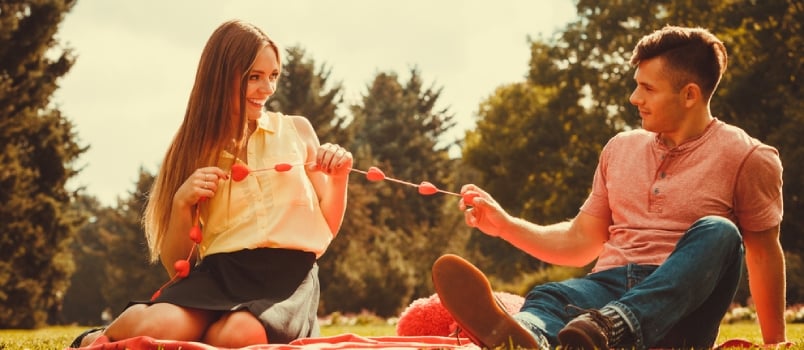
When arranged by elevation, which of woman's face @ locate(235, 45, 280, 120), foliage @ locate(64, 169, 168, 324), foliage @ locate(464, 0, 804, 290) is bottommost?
foliage @ locate(64, 169, 168, 324)

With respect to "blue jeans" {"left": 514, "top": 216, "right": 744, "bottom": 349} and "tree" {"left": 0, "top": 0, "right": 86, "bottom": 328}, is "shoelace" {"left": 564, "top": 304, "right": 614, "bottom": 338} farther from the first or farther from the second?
"tree" {"left": 0, "top": 0, "right": 86, "bottom": 328}

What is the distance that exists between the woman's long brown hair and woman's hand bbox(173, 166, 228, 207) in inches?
7.6

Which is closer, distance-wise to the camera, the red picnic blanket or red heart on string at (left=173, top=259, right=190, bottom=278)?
the red picnic blanket

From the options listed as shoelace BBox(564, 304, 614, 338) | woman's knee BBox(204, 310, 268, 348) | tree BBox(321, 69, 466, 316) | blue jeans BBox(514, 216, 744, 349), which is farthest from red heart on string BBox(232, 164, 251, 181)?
tree BBox(321, 69, 466, 316)

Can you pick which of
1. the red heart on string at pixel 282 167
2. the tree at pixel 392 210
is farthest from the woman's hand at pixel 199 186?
the tree at pixel 392 210

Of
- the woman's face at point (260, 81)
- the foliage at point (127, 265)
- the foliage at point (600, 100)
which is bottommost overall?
the foliage at point (127, 265)

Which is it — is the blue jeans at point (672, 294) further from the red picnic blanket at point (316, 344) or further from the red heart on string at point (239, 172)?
the red heart on string at point (239, 172)

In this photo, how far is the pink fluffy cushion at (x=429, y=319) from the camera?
5.41 metres

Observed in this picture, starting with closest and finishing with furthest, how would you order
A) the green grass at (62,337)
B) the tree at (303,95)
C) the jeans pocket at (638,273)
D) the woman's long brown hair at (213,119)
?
the jeans pocket at (638,273) < the woman's long brown hair at (213,119) < the green grass at (62,337) < the tree at (303,95)

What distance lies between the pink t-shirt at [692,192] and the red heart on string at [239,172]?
5.28ft

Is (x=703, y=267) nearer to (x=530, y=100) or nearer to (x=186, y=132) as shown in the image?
(x=186, y=132)

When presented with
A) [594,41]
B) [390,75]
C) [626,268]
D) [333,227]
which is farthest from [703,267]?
[390,75]

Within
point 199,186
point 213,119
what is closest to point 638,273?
point 199,186

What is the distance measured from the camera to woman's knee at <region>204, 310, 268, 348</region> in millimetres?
3562
